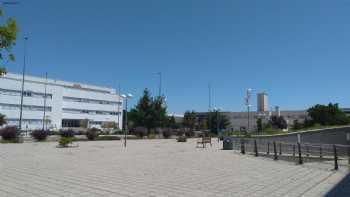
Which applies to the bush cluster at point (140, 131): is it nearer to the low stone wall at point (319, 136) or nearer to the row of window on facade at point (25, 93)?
the low stone wall at point (319, 136)

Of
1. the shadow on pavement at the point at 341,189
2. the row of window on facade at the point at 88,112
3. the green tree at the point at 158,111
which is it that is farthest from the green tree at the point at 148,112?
the shadow on pavement at the point at 341,189

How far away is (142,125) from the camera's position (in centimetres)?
5200

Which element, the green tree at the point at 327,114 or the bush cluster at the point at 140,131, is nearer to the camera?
the bush cluster at the point at 140,131

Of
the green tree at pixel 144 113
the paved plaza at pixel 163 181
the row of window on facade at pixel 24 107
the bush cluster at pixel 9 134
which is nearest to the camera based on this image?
the paved plaza at pixel 163 181

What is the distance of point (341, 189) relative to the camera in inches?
342

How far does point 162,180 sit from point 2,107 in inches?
2650

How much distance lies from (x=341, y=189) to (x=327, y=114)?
64.3 m

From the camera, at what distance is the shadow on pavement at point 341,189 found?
26.3 feet

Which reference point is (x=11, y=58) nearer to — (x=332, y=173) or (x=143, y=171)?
(x=143, y=171)

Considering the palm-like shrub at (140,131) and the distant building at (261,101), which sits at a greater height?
the distant building at (261,101)

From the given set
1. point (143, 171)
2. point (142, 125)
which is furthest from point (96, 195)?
point (142, 125)

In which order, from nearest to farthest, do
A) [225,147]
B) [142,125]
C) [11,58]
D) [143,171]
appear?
[11,58], [143,171], [225,147], [142,125]

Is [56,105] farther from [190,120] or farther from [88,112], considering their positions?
[190,120]

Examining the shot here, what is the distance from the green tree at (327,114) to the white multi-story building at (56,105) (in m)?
51.4
